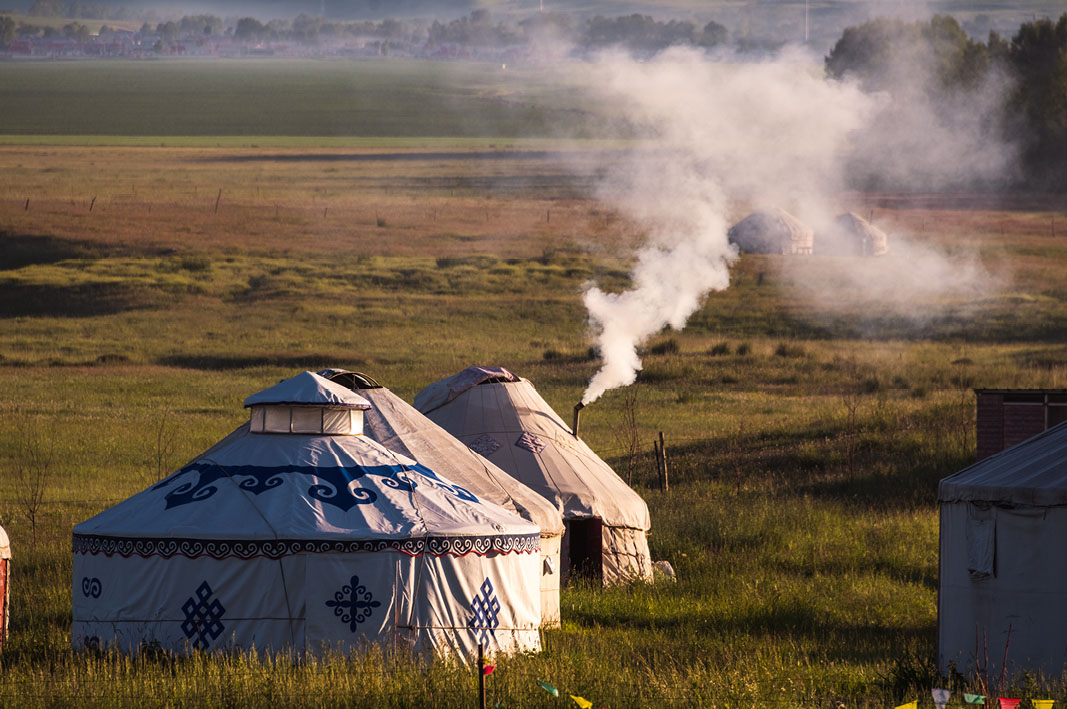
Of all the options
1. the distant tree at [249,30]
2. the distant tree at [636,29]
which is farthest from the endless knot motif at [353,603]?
the distant tree at [249,30]

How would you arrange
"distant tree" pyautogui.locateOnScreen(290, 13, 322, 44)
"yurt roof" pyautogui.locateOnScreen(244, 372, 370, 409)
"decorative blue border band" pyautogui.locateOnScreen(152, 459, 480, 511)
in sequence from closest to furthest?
"decorative blue border band" pyautogui.locateOnScreen(152, 459, 480, 511) → "yurt roof" pyautogui.locateOnScreen(244, 372, 370, 409) → "distant tree" pyautogui.locateOnScreen(290, 13, 322, 44)

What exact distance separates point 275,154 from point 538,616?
87683mm

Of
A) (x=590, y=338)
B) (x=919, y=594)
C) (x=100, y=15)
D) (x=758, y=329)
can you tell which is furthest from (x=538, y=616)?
(x=100, y=15)

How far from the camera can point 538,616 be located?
50.5 ft

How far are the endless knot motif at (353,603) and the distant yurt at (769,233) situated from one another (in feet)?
194

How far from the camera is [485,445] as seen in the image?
2053 centimetres

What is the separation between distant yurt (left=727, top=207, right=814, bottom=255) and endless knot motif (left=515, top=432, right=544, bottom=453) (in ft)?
172

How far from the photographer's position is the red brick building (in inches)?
931

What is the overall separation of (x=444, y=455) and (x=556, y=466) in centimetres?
245

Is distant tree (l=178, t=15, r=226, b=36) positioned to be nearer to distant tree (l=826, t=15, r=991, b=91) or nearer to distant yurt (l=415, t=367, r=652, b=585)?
distant tree (l=826, t=15, r=991, b=91)

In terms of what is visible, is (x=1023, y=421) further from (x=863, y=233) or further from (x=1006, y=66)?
(x=1006, y=66)

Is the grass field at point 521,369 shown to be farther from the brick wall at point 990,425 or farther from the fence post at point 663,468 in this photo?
the brick wall at point 990,425

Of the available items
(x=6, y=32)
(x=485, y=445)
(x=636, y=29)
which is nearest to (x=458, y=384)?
(x=485, y=445)

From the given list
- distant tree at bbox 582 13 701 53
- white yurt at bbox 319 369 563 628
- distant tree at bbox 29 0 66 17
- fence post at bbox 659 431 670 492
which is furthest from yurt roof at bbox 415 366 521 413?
distant tree at bbox 29 0 66 17
